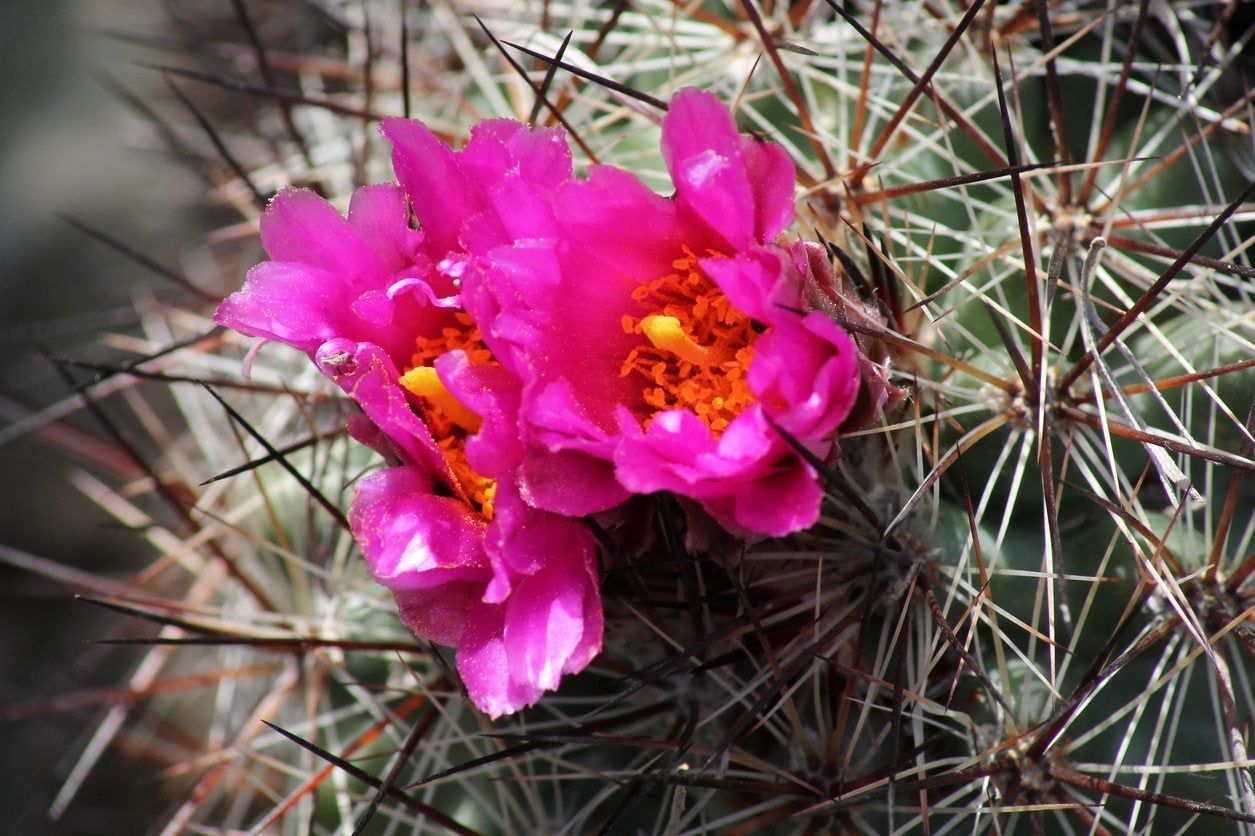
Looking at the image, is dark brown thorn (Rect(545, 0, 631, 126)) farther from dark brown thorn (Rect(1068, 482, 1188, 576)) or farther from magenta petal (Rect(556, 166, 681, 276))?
dark brown thorn (Rect(1068, 482, 1188, 576))

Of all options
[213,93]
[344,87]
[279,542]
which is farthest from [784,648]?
[213,93]

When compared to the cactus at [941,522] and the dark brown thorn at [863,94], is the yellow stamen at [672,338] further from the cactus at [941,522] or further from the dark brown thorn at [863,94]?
the dark brown thorn at [863,94]

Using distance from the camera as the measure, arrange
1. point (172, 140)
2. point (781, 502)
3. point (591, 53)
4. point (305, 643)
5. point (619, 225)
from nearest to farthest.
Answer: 1. point (781, 502)
2. point (619, 225)
3. point (305, 643)
4. point (591, 53)
5. point (172, 140)

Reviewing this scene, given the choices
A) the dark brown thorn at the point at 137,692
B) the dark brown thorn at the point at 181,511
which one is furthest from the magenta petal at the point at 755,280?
the dark brown thorn at the point at 137,692

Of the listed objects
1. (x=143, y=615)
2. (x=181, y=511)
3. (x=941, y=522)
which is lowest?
(x=181, y=511)

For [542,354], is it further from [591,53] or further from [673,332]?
[591,53]

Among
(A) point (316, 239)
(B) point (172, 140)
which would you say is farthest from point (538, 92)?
(B) point (172, 140)

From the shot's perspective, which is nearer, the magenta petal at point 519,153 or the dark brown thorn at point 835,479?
the dark brown thorn at point 835,479
